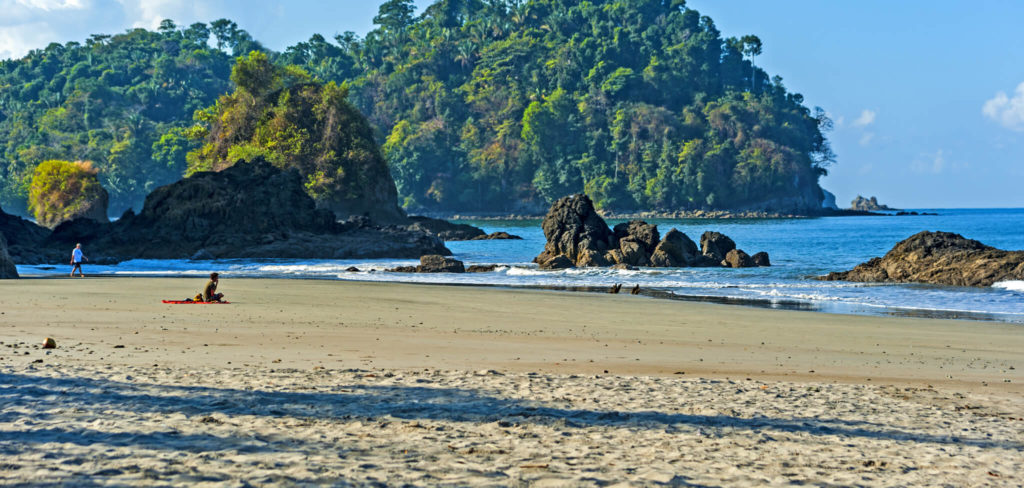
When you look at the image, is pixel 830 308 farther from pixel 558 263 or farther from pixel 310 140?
pixel 310 140

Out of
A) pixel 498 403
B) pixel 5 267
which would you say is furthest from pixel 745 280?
pixel 5 267

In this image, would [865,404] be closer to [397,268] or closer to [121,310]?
[121,310]

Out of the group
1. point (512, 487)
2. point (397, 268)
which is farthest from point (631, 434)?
point (397, 268)

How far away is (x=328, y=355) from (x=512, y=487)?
531 centimetres

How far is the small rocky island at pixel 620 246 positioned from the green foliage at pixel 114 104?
92.7m

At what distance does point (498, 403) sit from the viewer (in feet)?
22.4

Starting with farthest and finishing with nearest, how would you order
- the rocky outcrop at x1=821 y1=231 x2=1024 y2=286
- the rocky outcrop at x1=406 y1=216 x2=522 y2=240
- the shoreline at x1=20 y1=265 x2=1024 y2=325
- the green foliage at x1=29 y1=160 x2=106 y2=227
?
the green foliage at x1=29 y1=160 x2=106 y2=227
the rocky outcrop at x1=406 y1=216 x2=522 y2=240
the rocky outcrop at x1=821 y1=231 x2=1024 y2=286
the shoreline at x1=20 y1=265 x2=1024 y2=325

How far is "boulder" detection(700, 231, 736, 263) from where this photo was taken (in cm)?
3394

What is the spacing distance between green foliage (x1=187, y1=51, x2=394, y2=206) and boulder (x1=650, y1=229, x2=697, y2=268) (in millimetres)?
41303

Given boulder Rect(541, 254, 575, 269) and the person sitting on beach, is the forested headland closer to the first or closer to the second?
boulder Rect(541, 254, 575, 269)

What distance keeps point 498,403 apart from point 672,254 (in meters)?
26.9

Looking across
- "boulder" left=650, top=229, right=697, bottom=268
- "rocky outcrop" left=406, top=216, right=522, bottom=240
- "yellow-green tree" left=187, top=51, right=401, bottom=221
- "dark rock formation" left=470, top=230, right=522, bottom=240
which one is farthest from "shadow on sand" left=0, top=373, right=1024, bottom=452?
"yellow-green tree" left=187, top=51, right=401, bottom=221

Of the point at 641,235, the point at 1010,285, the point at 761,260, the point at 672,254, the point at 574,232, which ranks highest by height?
the point at 574,232

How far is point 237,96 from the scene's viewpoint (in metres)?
74.4
